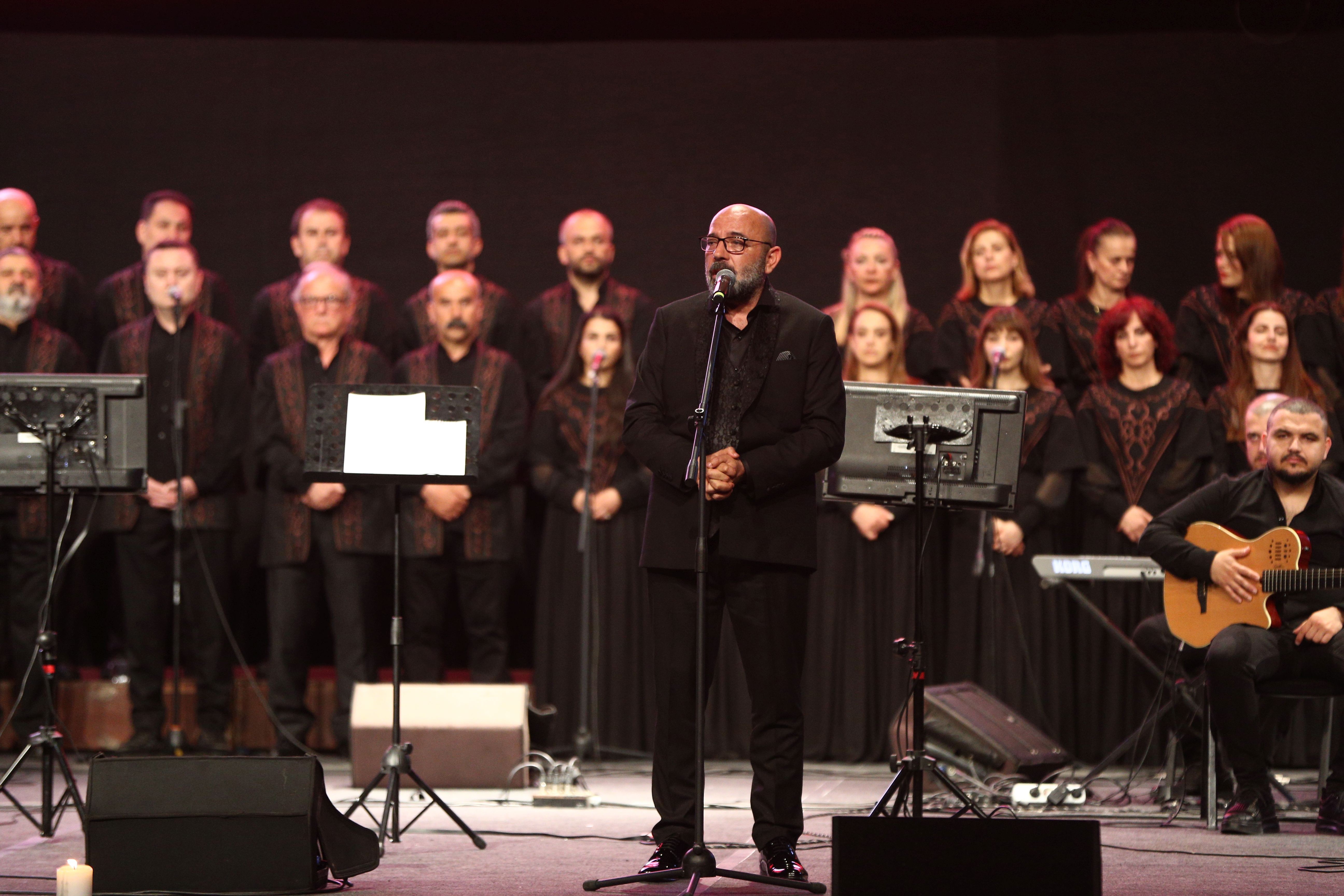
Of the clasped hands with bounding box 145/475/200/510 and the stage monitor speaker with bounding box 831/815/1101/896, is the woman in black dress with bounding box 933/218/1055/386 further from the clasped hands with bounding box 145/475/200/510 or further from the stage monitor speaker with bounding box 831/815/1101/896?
the stage monitor speaker with bounding box 831/815/1101/896

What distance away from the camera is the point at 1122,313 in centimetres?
717

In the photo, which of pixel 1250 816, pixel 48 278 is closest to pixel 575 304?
pixel 48 278

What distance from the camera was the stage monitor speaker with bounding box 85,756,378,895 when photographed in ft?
12.8

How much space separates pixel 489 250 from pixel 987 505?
4.26 metres

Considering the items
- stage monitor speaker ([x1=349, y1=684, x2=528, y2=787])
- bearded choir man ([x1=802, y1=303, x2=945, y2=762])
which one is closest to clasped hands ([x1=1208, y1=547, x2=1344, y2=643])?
bearded choir man ([x1=802, y1=303, x2=945, y2=762])

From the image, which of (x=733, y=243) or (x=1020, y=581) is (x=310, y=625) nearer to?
(x=1020, y=581)

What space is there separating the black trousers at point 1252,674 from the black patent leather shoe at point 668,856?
7.05 feet

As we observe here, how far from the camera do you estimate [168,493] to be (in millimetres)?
7324

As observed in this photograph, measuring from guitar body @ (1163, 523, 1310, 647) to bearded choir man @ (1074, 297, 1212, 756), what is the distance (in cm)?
141

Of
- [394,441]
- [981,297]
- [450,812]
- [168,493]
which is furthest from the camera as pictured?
[981,297]

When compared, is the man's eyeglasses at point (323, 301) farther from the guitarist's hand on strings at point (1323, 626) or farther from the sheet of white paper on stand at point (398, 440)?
the guitarist's hand on strings at point (1323, 626)

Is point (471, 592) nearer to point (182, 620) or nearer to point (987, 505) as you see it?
point (182, 620)

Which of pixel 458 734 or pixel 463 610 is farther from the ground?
pixel 463 610

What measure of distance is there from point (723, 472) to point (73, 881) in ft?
5.88
